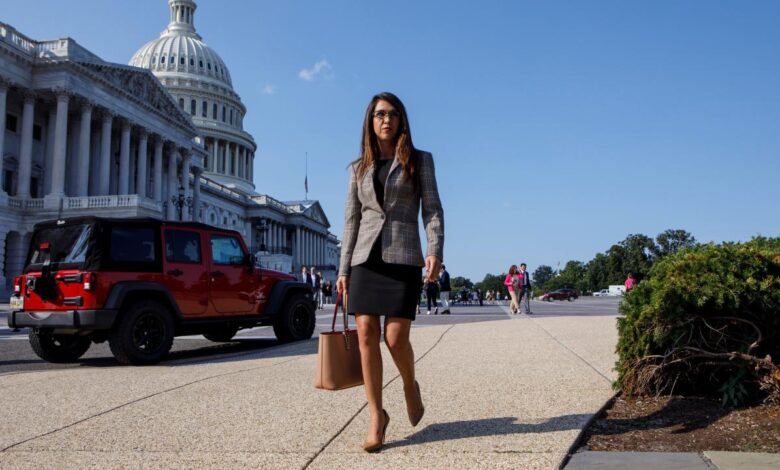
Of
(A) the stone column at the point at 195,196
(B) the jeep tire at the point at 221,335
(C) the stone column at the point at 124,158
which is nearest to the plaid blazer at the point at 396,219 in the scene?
(B) the jeep tire at the point at 221,335

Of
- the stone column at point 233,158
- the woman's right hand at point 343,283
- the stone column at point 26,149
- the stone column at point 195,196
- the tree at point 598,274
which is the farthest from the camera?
the tree at point 598,274

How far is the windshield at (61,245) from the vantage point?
920 centimetres

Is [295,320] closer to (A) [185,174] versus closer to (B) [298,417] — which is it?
(B) [298,417]

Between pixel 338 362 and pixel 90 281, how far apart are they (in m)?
5.88

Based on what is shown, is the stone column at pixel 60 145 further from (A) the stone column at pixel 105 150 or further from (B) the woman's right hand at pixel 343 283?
(B) the woman's right hand at pixel 343 283

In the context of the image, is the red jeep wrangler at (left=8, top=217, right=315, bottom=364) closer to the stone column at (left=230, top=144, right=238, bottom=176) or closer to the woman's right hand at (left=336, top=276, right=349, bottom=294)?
the woman's right hand at (left=336, top=276, right=349, bottom=294)

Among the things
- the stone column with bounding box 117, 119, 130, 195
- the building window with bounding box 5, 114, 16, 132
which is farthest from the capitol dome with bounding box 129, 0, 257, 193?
the building window with bounding box 5, 114, 16, 132

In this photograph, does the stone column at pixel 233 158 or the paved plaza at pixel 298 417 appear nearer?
the paved plaza at pixel 298 417

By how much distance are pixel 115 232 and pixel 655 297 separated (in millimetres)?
7178

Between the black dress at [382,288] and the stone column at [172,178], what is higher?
the stone column at [172,178]

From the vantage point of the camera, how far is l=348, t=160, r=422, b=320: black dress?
158 inches

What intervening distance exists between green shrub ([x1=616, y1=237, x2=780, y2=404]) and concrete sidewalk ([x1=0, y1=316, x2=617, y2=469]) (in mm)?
506

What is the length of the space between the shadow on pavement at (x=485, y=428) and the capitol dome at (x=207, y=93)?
107360mm

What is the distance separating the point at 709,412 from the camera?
4.75 m
